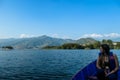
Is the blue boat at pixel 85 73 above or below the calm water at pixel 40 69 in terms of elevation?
above

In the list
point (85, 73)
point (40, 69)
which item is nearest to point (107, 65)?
point (85, 73)

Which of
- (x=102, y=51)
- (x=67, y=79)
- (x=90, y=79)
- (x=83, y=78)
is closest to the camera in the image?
(x=102, y=51)

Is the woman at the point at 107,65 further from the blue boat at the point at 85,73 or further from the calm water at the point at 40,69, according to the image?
the calm water at the point at 40,69

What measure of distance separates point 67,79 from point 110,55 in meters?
22.1

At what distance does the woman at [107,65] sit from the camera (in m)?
14.4

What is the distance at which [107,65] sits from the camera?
1467 centimetres

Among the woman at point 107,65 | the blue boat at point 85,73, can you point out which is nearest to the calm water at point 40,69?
the blue boat at point 85,73

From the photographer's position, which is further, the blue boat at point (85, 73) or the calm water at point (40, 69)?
the calm water at point (40, 69)

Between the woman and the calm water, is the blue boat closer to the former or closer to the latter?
the woman

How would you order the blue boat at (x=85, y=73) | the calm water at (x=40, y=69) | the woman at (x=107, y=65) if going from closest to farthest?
1. the woman at (x=107, y=65)
2. the blue boat at (x=85, y=73)
3. the calm water at (x=40, y=69)

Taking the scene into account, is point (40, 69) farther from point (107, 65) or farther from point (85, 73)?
point (107, 65)

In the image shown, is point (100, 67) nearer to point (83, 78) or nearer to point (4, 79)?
point (83, 78)

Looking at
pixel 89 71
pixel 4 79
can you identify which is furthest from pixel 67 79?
pixel 89 71

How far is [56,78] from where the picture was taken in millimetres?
37531
